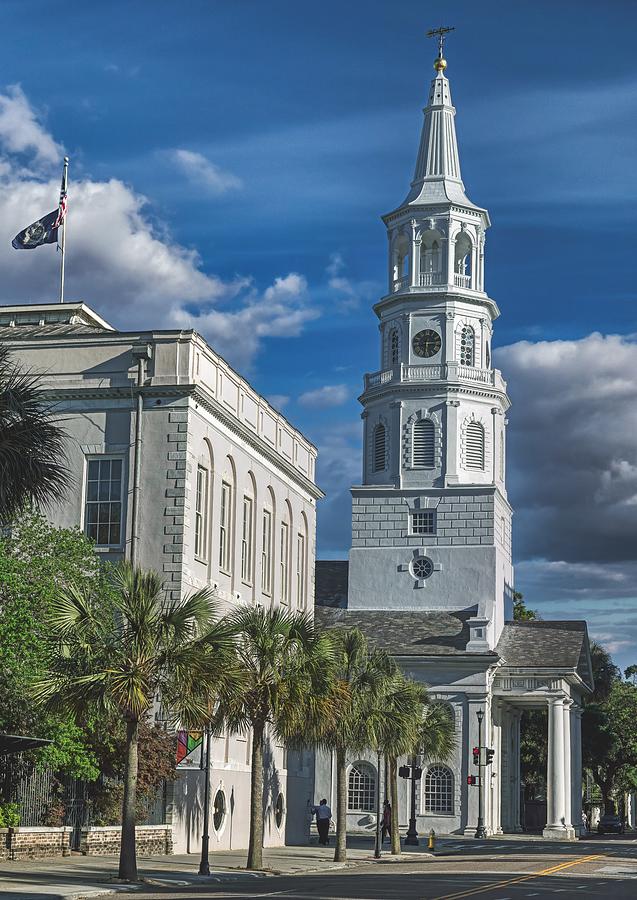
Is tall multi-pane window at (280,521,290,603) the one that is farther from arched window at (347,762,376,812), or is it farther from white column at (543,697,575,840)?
white column at (543,697,575,840)

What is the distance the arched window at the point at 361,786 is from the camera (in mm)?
70438

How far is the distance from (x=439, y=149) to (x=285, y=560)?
118ft

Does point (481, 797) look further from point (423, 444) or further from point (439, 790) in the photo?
point (423, 444)

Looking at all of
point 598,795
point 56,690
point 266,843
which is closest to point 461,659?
point 266,843

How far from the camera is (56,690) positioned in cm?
2742

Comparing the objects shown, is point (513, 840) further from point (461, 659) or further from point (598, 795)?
point (598, 795)

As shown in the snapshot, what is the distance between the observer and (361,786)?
7081 centimetres

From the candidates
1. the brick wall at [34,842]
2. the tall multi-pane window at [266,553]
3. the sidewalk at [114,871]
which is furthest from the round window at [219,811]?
the tall multi-pane window at [266,553]

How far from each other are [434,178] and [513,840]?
119 feet

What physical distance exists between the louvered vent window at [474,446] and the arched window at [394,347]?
5.85 metres

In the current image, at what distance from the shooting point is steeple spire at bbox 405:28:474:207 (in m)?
78.4

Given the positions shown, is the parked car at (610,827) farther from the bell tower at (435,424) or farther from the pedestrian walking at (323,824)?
the pedestrian walking at (323,824)

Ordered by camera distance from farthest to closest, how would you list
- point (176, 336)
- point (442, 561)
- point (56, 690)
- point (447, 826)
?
point (442, 561)
point (447, 826)
point (176, 336)
point (56, 690)

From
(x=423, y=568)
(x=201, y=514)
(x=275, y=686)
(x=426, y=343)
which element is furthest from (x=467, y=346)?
(x=275, y=686)
